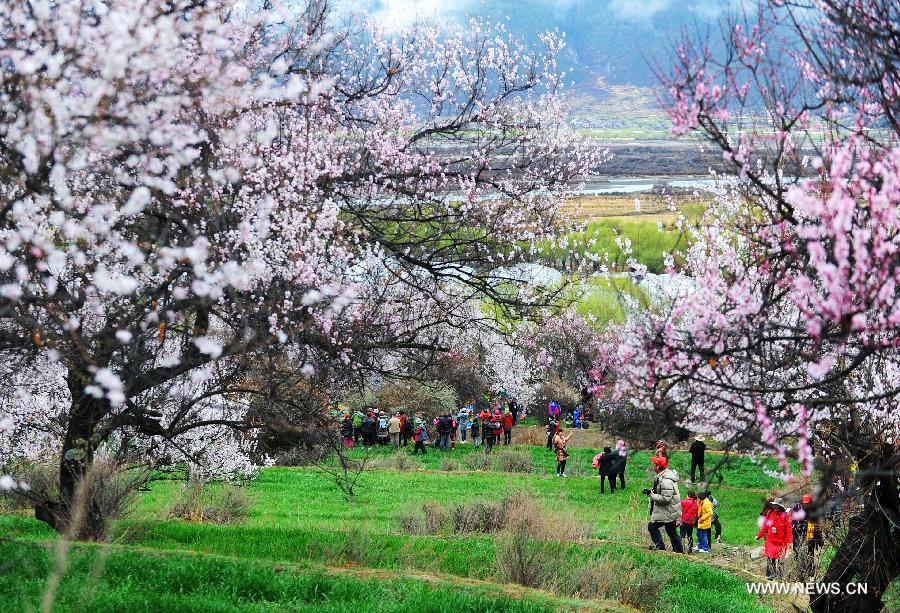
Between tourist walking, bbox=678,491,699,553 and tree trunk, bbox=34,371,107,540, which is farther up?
tree trunk, bbox=34,371,107,540

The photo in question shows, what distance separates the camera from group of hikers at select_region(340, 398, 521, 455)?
3472cm

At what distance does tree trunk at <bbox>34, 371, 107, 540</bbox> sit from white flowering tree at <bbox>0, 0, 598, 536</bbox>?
1.4 inches

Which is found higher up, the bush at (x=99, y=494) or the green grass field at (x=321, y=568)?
the bush at (x=99, y=494)

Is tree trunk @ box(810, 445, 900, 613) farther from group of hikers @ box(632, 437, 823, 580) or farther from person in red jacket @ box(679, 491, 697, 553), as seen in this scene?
person in red jacket @ box(679, 491, 697, 553)

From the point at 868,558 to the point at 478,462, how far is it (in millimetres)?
22768

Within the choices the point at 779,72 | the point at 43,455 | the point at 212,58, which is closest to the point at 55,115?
the point at 212,58

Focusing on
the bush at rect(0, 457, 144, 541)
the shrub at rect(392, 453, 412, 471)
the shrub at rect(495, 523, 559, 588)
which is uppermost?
the bush at rect(0, 457, 144, 541)

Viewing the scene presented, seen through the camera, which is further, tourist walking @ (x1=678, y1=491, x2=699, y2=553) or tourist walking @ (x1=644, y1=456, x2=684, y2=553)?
tourist walking @ (x1=678, y1=491, x2=699, y2=553)

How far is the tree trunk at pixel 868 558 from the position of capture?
8.77 metres

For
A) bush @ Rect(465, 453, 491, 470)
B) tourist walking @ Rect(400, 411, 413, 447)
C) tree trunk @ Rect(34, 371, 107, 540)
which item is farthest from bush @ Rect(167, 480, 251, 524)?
tourist walking @ Rect(400, 411, 413, 447)

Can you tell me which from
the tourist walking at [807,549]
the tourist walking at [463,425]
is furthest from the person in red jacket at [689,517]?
the tourist walking at [463,425]

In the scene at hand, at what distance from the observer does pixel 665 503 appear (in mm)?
13023

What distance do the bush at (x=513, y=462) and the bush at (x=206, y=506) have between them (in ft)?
50.8

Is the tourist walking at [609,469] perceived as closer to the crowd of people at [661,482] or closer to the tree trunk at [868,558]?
the crowd of people at [661,482]
